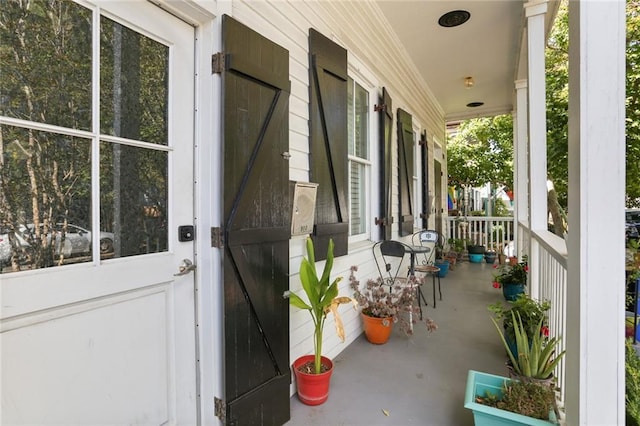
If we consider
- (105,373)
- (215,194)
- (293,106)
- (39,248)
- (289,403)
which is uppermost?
(293,106)

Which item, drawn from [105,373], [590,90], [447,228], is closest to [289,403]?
[105,373]

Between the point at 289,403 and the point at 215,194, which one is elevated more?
the point at 215,194

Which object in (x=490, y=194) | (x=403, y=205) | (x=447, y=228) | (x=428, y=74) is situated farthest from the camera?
(x=490, y=194)

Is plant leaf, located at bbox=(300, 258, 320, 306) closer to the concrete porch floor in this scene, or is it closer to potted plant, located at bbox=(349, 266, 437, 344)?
the concrete porch floor

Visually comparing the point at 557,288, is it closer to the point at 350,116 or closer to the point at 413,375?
the point at 413,375

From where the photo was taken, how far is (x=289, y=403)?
1943 millimetres

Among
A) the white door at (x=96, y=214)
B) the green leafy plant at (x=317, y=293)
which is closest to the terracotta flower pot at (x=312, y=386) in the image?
the green leafy plant at (x=317, y=293)

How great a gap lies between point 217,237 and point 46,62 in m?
0.92

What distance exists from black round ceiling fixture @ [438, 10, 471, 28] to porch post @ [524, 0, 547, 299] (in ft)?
2.07

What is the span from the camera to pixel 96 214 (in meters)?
1.28

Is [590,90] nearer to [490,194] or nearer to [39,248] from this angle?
[39,248]

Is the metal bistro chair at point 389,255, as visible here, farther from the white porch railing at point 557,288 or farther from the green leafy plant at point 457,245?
the green leafy plant at point 457,245

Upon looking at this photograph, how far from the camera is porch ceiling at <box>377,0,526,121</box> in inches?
130

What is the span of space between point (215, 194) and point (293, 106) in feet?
2.98
